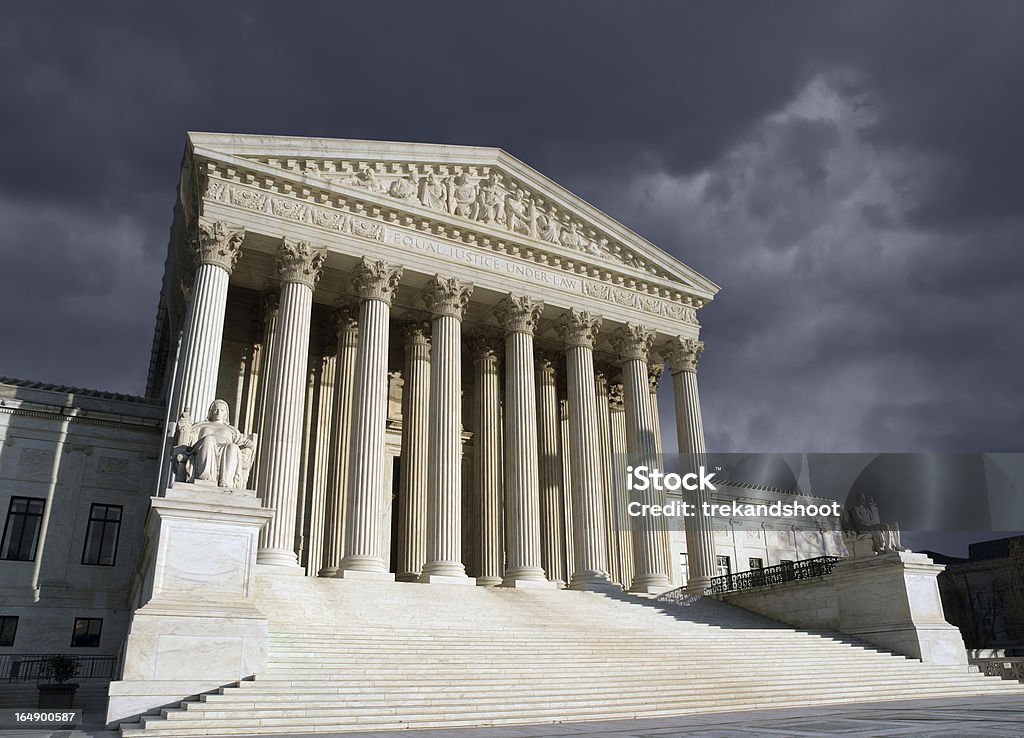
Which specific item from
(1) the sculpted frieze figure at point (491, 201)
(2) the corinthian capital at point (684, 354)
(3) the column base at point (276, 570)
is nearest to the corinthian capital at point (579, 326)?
(2) the corinthian capital at point (684, 354)

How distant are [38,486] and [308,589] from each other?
1367 cm

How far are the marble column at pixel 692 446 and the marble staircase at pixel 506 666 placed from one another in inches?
230

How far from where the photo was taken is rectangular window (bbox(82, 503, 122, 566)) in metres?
27.8

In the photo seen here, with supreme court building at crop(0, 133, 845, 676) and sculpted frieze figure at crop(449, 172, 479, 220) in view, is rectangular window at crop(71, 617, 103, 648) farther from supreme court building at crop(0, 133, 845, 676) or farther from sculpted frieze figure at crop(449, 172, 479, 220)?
sculpted frieze figure at crop(449, 172, 479, 220)

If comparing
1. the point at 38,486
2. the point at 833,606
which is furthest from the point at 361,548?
the point at 833,606

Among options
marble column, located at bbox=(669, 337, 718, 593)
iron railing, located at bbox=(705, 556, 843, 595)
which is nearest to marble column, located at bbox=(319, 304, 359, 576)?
marble column, located at bbox=(669, 337, 718, 593)

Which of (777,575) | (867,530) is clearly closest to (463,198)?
(777,575)

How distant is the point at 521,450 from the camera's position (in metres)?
29.5

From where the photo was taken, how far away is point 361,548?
966 inches

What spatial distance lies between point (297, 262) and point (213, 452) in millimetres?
11798

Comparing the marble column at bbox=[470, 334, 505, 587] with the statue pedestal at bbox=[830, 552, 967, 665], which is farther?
the marble column at bbox=[470, 334, 505, 587]

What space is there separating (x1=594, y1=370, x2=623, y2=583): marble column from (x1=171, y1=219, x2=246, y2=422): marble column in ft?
57.5

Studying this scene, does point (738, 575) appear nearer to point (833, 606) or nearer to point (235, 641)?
point (833, 606)

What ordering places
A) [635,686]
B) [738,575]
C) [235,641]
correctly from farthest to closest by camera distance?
[738,575] → [635,686] → [235,641]
